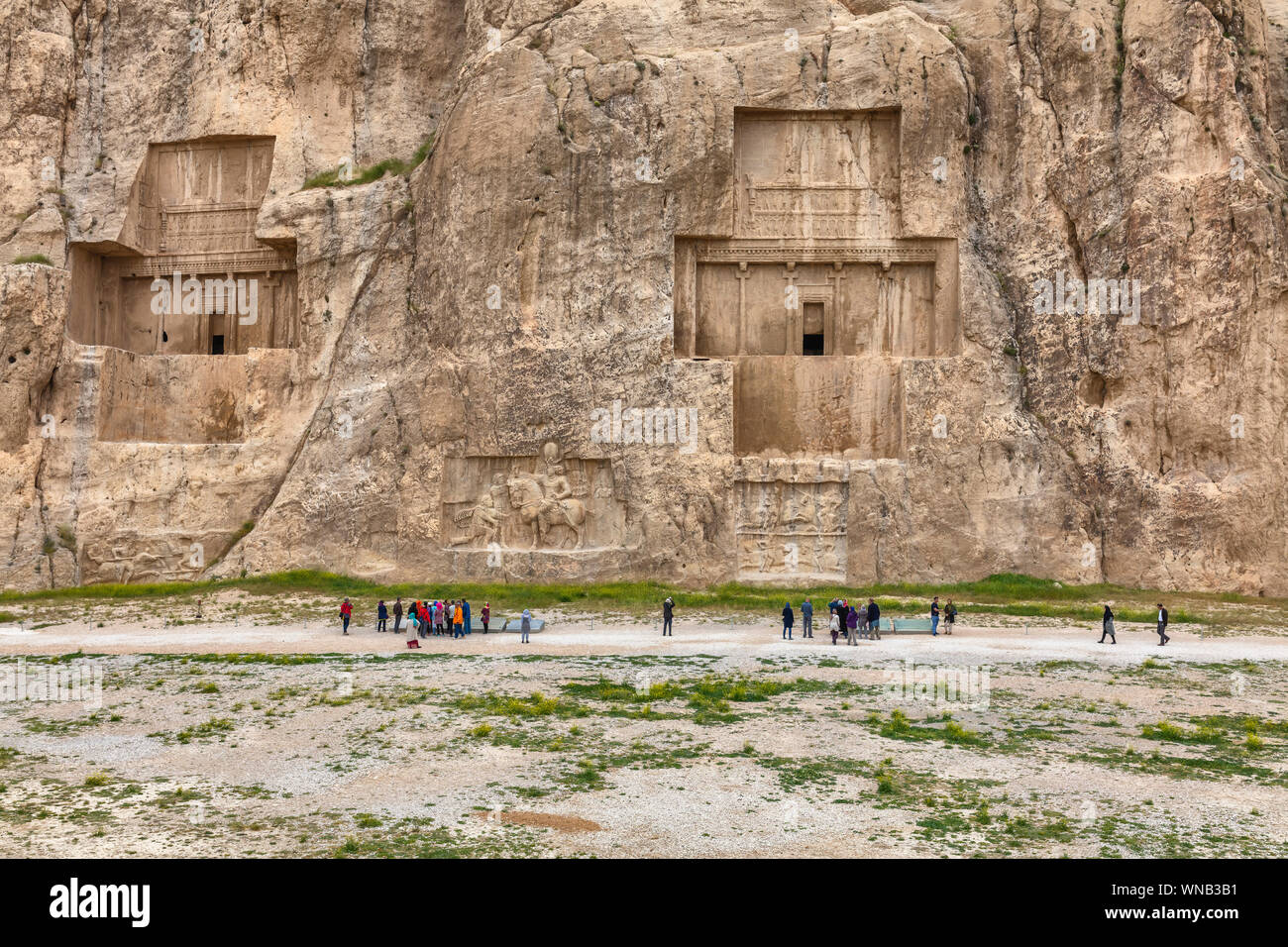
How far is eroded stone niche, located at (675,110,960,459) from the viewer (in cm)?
3008

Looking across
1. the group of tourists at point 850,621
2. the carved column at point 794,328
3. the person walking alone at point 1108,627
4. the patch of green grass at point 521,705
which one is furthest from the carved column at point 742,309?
the patch of green grass at point 521,705

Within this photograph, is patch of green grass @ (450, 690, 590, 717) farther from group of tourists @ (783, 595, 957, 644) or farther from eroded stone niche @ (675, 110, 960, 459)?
eroded stone niche @ (675, 110, 960, 459)

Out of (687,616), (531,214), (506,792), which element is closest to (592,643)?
(687,616)

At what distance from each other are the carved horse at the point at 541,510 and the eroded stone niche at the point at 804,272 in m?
5.08

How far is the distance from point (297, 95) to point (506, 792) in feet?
95.6

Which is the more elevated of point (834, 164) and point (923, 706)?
point (834, 164)

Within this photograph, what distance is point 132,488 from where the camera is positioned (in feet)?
99.9

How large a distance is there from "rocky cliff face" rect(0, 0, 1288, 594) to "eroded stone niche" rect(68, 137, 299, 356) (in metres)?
1.60

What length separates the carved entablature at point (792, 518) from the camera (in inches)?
1120

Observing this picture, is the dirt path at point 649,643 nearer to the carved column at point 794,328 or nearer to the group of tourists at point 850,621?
the group of tourists at point 850,621

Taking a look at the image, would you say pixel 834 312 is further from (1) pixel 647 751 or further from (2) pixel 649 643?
(1) pixel 647 751

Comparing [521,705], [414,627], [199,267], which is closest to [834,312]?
[414,627]

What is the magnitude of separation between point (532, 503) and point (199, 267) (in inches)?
571

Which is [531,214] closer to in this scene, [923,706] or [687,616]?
[687,616]
